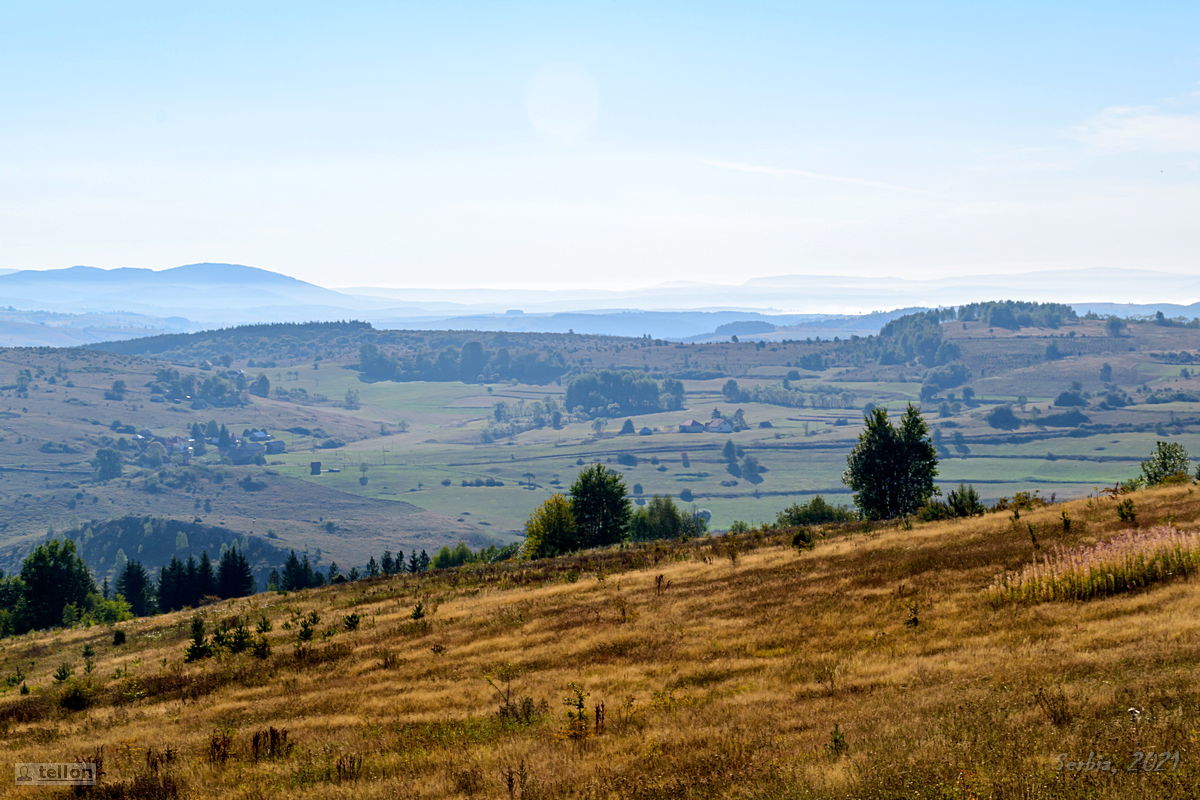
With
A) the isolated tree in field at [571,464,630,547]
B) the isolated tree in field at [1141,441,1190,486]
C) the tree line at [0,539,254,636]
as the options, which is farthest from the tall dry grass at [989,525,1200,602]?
the tree line at [0,539,254,636]

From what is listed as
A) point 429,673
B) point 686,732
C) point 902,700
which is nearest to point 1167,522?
point 902,700

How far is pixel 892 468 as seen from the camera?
78.1m

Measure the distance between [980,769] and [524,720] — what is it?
9.96m

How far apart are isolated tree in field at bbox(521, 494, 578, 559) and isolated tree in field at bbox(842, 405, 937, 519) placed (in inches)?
1029

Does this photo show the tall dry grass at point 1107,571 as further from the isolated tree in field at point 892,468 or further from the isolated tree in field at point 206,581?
the isolated tree in field at point 206,581

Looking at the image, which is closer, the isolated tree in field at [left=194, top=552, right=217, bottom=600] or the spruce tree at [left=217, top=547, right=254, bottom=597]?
the isolated tree in field at [left=194, top=552, right=217, bottom=600]

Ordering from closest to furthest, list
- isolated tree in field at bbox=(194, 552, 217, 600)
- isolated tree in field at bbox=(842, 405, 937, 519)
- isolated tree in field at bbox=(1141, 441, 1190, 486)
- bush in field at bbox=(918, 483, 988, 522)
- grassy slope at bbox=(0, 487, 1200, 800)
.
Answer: grassy slope at bbox=(0, 487, 1200, 800) < bush in field at bbox=(918, 483, 988, 522) < isolated tree in field at bbox=(1141, 441, 1190, 486) < isolated tree in field at bbox=(842, 405, 937, 519) < isolated tree in field at bbox=(194, 552, 217, 600)

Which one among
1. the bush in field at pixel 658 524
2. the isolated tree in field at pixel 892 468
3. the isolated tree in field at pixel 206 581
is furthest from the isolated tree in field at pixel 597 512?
the isolated tree in field at pixel 206 581

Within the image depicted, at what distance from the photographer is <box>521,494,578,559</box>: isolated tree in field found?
80438 millimetres

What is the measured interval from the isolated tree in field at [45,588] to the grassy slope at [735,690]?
6489 cm

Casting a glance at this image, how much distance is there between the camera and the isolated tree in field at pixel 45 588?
300 feet

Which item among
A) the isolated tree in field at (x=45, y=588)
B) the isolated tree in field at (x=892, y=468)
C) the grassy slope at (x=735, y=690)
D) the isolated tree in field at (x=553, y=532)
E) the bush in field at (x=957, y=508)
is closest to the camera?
the grassy slope at (x=735, y=690)

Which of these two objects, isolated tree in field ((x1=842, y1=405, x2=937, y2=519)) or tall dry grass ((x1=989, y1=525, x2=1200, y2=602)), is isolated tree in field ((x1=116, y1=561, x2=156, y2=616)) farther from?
tall dry grass ((x1=989, y1=525, x2=1200, y2=602))

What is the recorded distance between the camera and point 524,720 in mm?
19094
